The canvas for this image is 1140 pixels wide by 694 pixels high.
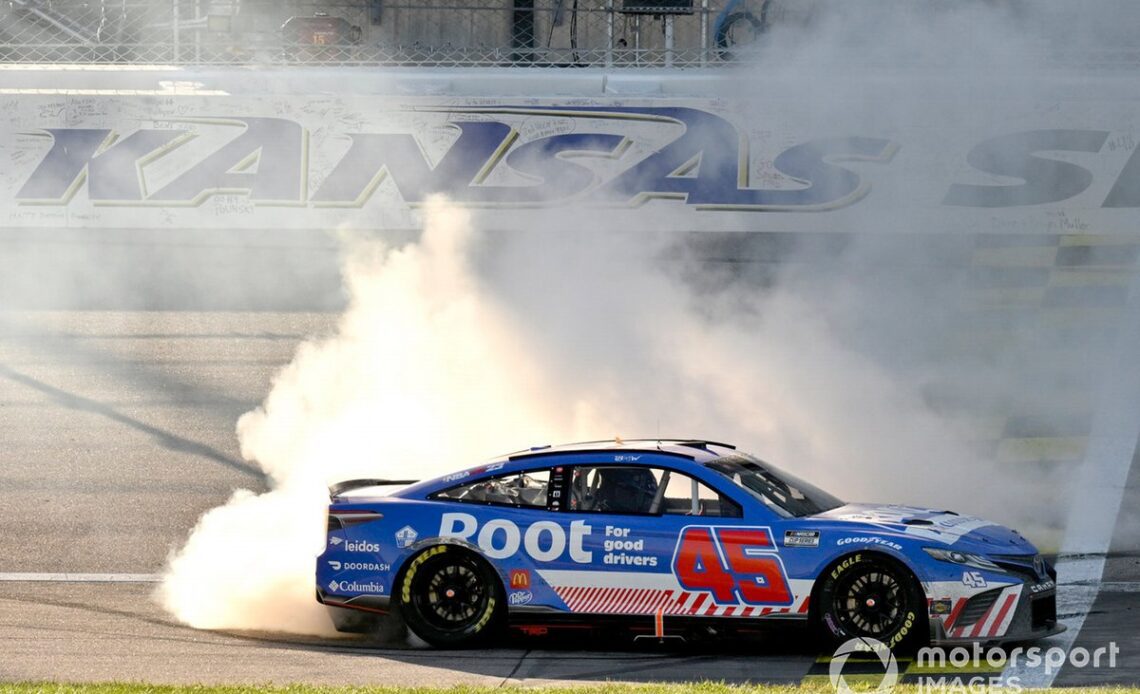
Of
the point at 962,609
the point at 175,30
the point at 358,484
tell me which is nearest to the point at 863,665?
the point at 962,609

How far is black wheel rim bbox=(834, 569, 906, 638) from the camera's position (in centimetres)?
687

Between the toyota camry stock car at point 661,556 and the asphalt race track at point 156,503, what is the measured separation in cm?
25

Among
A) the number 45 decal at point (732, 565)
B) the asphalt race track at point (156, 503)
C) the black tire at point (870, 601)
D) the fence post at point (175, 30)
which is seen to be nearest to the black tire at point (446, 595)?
the asphalt race track at point (156, 503)

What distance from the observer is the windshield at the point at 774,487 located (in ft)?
24.1

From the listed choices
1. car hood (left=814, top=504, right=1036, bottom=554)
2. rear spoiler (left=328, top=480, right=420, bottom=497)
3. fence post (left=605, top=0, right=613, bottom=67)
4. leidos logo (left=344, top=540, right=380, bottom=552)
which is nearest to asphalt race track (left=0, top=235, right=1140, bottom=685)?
leidos logo (left=344, top=540, right=380, bottom=552)

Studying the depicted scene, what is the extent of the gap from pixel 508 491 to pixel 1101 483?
19.0ft

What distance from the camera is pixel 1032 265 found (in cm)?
1295

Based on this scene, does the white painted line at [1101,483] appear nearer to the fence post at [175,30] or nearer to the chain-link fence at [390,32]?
the chain-link fence at [390,32]

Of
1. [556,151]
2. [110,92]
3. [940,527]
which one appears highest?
[110,92]

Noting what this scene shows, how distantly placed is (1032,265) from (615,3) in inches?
189

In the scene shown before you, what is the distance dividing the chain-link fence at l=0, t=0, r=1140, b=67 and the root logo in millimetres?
7828

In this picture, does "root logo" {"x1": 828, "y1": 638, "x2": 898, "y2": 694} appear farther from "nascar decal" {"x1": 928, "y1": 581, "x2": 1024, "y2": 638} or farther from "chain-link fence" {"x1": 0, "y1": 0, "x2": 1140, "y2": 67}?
"chain-link fence" {"x1": 0, "y1": 0, "x2": 1140, "y2": 67}

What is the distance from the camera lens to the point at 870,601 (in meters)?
6.91

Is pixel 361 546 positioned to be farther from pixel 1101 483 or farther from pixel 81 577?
pixel 1101 483
